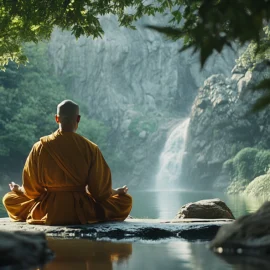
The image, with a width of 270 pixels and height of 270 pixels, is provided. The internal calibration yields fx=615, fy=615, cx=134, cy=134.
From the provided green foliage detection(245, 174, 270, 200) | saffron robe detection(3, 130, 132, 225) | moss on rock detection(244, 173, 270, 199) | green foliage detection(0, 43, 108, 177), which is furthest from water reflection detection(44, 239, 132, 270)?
green foliage detection(0, 43, 108, 177)

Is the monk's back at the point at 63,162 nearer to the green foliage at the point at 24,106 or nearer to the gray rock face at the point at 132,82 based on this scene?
the green foliage at the point at 24,106

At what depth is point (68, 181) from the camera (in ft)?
22.4

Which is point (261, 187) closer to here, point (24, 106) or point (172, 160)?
point (172, 160)

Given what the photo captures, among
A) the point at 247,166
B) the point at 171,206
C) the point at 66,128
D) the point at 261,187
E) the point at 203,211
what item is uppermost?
the point at 247,166

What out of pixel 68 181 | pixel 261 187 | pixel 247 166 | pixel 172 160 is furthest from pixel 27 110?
pixel 68 181

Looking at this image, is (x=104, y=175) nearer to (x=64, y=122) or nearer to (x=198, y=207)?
(x=64, y=122)

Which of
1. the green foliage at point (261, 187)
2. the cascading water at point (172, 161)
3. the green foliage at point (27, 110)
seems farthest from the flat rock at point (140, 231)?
the cascading water at point (172, 161)

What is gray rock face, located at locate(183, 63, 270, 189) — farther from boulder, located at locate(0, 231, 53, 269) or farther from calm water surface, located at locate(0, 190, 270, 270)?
boulder, located at locate(0, 231, 53, 269)

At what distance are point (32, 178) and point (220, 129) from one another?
31717mm

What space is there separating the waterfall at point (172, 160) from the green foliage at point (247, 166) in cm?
818

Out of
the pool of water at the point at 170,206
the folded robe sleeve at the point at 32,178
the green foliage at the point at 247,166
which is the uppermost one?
the green foliage at the point at 247,166

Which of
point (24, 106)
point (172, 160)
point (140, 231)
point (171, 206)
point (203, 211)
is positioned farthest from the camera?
point (172, 160)

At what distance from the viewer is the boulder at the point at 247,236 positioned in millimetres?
4707

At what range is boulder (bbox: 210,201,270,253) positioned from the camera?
15.4ft
